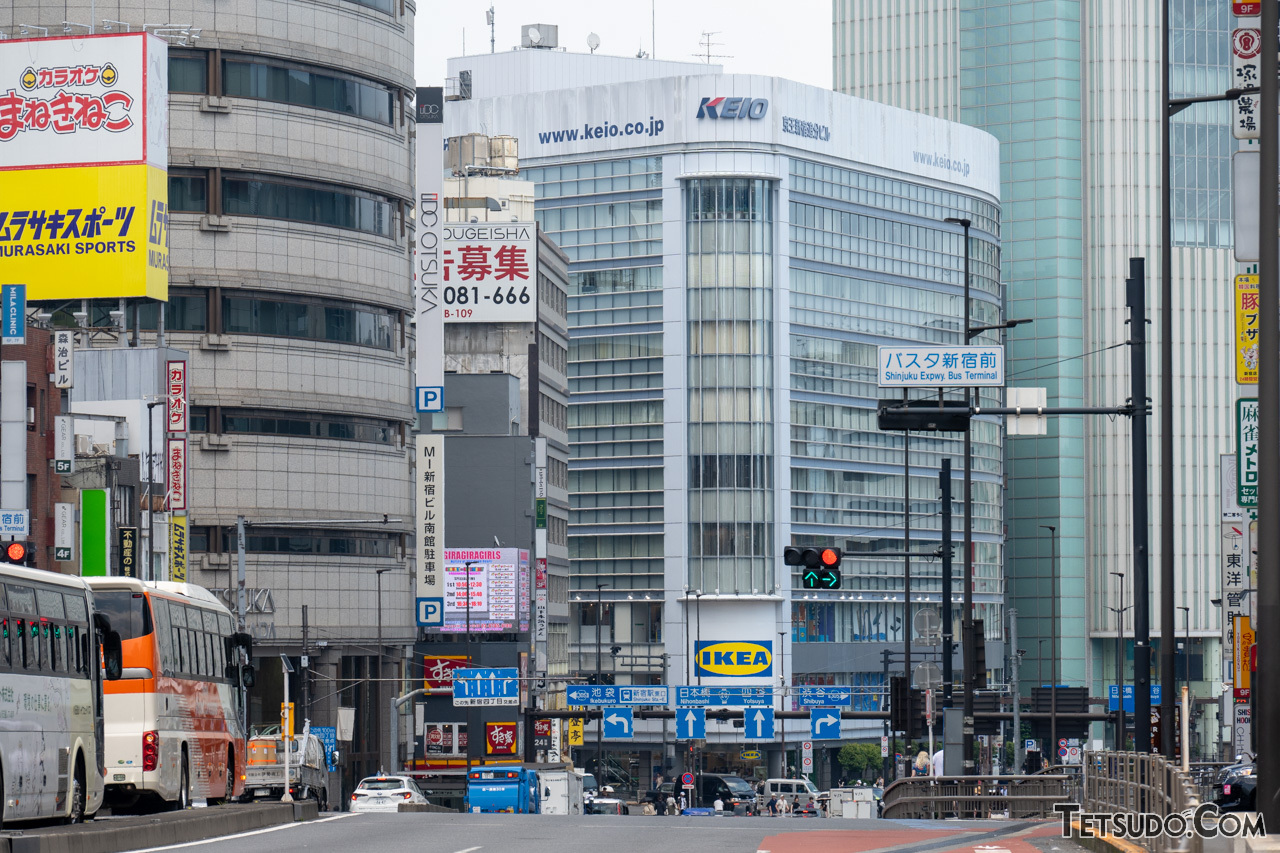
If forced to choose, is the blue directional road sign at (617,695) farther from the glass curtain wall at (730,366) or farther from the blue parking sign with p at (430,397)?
the glass curtain wall at (730,366)

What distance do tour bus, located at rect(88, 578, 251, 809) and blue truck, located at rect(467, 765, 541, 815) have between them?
3002 cm

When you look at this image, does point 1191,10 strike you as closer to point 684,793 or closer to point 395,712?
point 684,793

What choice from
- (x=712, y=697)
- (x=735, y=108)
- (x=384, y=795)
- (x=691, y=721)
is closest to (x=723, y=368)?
(x=735, y=108)

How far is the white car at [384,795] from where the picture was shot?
53463mm

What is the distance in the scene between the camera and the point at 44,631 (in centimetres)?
2388

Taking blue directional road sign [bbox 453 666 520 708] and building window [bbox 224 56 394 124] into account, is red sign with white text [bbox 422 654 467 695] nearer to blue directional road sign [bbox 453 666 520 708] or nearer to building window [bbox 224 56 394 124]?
blue directional road sign [bbox 453 666 520 708]

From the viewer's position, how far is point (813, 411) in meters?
143

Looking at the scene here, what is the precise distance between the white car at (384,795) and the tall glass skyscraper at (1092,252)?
374ft

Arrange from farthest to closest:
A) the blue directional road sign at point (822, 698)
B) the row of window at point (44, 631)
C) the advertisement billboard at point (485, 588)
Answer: the advertisement billboard at point (485, 588) < the blue directional road sign at point (822, 698) < the row of window at point (44, 631)

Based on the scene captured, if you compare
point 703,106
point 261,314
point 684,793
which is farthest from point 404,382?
point 703,106

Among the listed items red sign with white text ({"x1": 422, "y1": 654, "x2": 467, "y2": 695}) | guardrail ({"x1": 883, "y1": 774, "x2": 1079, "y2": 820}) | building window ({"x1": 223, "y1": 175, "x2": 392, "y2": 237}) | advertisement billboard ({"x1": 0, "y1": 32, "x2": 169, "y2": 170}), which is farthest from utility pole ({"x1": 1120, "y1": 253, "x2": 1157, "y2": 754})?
red sign with white text ({"x1": 422, "y1": 654, "x2": 467, "y2": 695})

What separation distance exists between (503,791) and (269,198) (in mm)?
26716

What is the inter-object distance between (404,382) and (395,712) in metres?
14.0

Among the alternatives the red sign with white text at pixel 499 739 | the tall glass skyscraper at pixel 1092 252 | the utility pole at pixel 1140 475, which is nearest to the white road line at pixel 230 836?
the utility pole at pixel 1140 475
